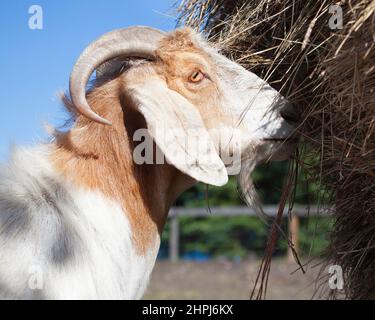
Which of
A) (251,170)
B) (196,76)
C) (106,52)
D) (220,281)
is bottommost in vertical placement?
(220,281)

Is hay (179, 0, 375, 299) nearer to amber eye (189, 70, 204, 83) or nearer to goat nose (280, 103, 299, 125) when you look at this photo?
goat nose (280, 103, 299, 125)

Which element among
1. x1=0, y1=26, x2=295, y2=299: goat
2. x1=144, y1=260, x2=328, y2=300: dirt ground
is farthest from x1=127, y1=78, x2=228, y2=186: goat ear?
x1=144, y1=260, x2=328, y2=300: dirt ground

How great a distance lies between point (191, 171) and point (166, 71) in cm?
57

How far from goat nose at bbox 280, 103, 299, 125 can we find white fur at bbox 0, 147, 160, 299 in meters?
0.99

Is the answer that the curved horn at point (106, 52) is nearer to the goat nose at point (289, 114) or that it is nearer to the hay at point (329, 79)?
the hay at point (329, 79)

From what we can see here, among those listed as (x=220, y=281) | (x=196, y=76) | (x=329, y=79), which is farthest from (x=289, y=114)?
(x=220, y=281)

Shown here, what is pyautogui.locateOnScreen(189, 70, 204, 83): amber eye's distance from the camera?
334 centimetres

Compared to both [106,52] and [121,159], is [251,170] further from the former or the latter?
[106,52]

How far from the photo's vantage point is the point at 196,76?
336cm

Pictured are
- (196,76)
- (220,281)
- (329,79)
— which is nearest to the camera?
(329,79)

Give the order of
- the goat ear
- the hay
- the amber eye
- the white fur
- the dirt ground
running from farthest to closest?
the dirt ground
the amber eye
the goat ear
the hay
the white fur

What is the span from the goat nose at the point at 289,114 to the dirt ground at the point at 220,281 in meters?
4.91

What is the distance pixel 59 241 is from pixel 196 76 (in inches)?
43.9
